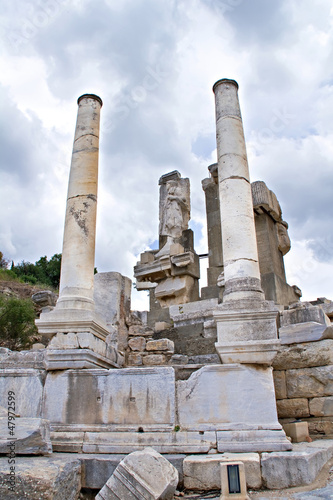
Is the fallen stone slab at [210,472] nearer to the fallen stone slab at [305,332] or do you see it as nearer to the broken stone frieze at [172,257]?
the fallen stone slab at [305,332]

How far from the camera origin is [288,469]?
13.5ft

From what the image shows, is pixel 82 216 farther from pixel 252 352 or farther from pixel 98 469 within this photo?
pixel 98 469

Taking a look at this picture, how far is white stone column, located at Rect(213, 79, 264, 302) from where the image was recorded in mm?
6105

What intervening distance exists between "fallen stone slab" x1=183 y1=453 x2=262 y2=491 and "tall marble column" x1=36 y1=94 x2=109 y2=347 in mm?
2411

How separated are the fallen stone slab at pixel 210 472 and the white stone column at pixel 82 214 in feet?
9.78

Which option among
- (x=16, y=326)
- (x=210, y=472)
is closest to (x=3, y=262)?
(x=16, y=326)

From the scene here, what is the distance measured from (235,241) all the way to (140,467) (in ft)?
12.3

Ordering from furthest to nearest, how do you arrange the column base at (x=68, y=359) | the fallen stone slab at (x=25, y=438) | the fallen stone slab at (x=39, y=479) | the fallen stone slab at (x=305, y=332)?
1. the fallen stone slab at (x=305, y=332)
2. the column base at (x=68, y=359)
3. the fallen stone slab at (x=25, y=438)
4. the fallen stone slab at (x=39, y=479)

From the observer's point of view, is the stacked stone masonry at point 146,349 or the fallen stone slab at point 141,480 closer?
the fallen stone slab at point 141,480

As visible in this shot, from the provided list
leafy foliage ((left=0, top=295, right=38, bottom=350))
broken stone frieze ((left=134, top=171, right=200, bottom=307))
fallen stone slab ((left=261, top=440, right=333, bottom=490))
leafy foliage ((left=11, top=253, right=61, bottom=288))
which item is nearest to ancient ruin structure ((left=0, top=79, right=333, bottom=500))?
fallen stone slab ((left=261, top=440, right=333, bottom=490))

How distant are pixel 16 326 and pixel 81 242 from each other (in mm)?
8748

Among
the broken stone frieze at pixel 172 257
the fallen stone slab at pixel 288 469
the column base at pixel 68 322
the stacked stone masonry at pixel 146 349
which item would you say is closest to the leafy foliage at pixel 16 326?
the broken stone frieze at pixel 172 257

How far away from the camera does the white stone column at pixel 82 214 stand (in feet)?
21.6

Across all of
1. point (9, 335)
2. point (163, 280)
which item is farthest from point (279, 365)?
point (9, 335)
